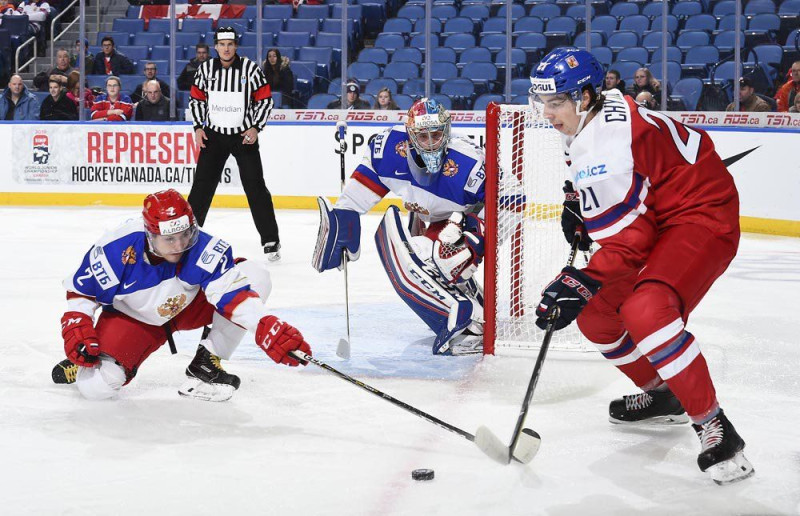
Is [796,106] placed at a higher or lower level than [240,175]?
higher

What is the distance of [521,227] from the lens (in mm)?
3799

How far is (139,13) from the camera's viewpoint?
30.9 feet

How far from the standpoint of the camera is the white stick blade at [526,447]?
247cm

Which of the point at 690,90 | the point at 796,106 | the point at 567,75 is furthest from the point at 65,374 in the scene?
the point at 690,90

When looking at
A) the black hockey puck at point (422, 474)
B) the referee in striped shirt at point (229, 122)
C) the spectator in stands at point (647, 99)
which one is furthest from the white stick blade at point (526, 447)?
the spectator in stands at point (647, 99)

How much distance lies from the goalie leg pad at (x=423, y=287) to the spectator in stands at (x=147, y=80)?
5.31 m

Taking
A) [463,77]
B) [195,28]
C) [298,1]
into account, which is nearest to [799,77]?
[463,77]

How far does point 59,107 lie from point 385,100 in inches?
109

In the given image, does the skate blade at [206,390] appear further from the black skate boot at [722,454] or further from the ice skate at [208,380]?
A: the black skate boot at [722,454]

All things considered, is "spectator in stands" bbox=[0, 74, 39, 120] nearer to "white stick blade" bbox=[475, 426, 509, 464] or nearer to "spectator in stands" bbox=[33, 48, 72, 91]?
"spectator in stands" bbox=[33, 48, 72, 91]

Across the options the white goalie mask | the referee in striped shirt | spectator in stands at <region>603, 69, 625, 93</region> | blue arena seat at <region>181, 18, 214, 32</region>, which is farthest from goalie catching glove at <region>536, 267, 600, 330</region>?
blue arena seat at <region>181, 18, 214, 32</region>

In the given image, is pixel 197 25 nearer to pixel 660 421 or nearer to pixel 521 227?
pixel 521 227

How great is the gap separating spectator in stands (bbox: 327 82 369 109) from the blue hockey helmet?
5.98 m

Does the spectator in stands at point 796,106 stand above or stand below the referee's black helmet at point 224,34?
below
